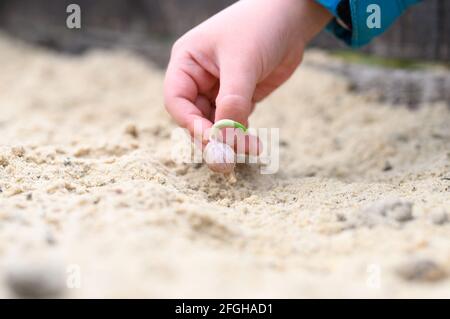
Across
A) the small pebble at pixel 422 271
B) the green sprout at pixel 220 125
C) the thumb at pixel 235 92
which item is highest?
the thumb at pixel 235 92

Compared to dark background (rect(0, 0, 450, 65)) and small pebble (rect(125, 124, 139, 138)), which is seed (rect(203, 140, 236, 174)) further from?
dark background (rect(0, 0, 450, 65))

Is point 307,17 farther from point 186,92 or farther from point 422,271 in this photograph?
point 422,271

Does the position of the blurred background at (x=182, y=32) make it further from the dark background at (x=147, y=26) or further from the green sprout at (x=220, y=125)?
the green sprout at (x=220, y=125)

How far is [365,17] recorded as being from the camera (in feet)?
4.37

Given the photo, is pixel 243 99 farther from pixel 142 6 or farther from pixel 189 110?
pixel 142 6

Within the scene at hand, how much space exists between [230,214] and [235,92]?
0.90ft

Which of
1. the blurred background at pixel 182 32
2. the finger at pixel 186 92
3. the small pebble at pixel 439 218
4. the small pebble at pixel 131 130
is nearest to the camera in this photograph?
the small pebble at pixel 439 218

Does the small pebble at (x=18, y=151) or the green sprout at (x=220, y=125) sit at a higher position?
the small pebble at (x=18, y=151)

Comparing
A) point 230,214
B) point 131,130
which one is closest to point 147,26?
point 131,130

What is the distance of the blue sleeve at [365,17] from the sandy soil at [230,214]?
329mm

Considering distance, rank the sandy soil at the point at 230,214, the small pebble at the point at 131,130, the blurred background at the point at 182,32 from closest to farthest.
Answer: the sandy soil at the point at 230,214 < the small pebble at the point at 131,130 < the blurred background at the point at 182,32

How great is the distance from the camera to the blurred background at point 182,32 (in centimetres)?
198
